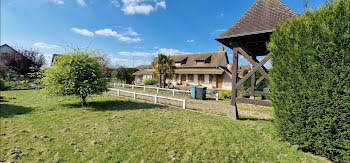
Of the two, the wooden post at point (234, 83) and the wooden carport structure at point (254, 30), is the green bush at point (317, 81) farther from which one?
the wooden post at point (234, 83)

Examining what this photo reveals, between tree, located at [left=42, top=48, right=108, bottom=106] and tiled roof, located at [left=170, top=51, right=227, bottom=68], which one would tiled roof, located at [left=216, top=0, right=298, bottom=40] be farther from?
tiled roof, located at [left=170, top=51, right=227, bottom=68]

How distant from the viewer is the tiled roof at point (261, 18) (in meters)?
5.25

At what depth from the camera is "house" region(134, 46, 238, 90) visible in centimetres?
2399

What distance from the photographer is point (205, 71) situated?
83.3 feet

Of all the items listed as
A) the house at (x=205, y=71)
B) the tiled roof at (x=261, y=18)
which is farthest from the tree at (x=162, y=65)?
the tiled roof at (x=261, y=18)

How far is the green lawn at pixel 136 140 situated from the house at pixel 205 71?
749 inches

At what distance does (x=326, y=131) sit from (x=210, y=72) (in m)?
21.4

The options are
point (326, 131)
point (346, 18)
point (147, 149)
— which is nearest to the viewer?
point (346, 18)

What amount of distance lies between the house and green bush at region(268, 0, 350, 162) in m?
19.8

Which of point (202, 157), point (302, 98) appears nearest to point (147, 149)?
point (202, 157)

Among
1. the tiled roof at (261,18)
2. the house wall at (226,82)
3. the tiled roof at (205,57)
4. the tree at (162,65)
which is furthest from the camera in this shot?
the tiled roof at (205,57)

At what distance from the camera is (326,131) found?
10.1 feet

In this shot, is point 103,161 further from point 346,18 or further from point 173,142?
point 346,18

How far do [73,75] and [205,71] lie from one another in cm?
2104
